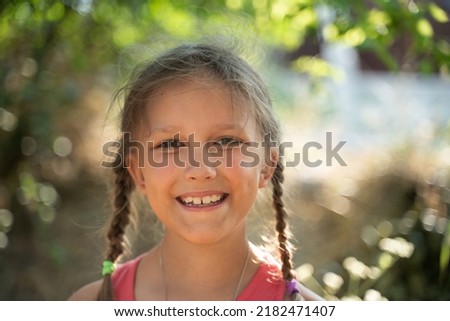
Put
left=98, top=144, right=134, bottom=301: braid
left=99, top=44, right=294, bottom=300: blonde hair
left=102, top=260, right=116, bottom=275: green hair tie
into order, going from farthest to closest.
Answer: left=98, top=144, right=134, bottom=301: braid
left=102, top=260, right=116, bottom=275: green hair tie
left=99, top=44, right=294, bottom=300: blonde hair

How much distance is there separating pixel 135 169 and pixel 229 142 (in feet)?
1.17

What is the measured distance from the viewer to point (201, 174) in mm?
1849

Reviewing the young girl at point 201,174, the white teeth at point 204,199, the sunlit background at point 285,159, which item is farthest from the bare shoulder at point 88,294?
the sunlit background at point 285,159

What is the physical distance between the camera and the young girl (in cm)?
188

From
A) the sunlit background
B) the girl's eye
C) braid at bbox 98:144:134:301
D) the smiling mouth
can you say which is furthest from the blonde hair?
the sunlit background

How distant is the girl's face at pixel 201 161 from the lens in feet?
6.14

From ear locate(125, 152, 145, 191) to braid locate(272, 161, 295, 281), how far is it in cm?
40

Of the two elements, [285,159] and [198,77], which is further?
[285,159]

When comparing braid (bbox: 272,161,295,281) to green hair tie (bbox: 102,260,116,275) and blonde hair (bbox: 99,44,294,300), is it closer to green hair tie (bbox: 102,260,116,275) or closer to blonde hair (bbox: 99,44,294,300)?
blonde hair (bbox: 99,44,294,300)

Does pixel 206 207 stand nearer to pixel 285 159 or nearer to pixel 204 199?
pixel 204 199

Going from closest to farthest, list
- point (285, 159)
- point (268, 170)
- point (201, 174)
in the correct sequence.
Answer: point (201, 174) < point (268, 170) < point (285, 159)

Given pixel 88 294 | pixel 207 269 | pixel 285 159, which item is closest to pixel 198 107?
pixel 207 269

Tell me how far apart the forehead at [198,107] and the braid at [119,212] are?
0.97 feet
